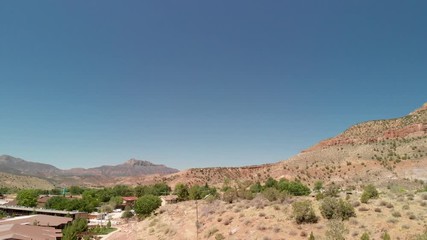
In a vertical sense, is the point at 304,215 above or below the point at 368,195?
below

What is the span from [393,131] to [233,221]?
73877 millimetres

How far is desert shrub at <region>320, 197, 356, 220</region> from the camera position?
27797mm

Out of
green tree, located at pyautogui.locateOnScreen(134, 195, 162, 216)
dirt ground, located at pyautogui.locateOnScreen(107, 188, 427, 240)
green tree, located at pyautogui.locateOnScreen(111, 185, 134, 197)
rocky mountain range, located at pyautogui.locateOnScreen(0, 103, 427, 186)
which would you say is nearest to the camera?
dirt ground, located at pyautogui.locateOnScreen(107, 188, 427, 240)

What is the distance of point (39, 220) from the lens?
55.6m

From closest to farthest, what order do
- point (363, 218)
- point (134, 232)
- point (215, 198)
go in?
point (363, 218) < point (134, 232) < point (215, 198)

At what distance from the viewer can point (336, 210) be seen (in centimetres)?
2817

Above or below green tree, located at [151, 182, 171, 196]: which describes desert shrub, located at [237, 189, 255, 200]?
below

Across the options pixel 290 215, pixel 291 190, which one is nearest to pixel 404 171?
pixel 291 190

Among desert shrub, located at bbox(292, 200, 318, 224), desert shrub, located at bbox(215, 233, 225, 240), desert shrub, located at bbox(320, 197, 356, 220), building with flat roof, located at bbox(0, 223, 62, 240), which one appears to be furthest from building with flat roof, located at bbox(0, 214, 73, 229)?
desert shrub, located at bbox(320, 197, 356, 220)

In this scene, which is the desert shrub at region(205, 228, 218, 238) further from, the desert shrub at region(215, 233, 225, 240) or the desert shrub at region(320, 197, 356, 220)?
the desert shrub at region(320, 197, 356, 220)

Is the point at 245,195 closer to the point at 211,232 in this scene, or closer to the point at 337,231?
the point at 211,232

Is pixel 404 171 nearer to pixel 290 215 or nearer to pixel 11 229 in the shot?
pixel 290 215

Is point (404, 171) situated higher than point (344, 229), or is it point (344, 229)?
point (404, 171)

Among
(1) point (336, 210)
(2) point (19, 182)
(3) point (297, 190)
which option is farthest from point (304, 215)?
(2) point (19, 182)
